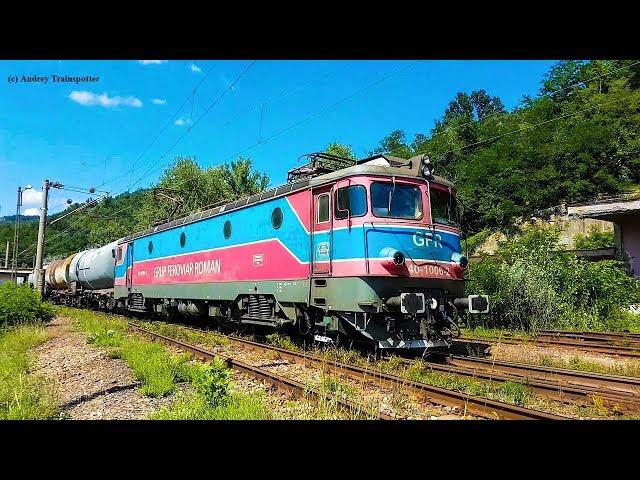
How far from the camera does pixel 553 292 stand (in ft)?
51.8

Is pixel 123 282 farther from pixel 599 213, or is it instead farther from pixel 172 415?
pixel 599 213

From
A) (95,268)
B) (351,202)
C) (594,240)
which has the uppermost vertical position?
(594,240)

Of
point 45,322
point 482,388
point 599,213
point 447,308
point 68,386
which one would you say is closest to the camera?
point 482,388

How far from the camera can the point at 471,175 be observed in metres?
49.0

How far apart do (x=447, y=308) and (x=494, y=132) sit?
47735 mm

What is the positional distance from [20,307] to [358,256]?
52.7ft

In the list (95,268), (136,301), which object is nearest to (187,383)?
(136,301)

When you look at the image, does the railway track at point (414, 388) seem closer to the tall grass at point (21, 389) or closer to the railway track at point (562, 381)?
the railway track at point (562, 381)

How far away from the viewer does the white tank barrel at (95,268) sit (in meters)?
25.0

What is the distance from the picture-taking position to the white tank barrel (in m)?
25.0

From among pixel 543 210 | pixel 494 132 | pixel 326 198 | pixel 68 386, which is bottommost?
pixel 68 386

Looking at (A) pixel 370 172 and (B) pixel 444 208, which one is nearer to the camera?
(A) pixel 370 172

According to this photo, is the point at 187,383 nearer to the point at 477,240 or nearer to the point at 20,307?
the point at 20,307
